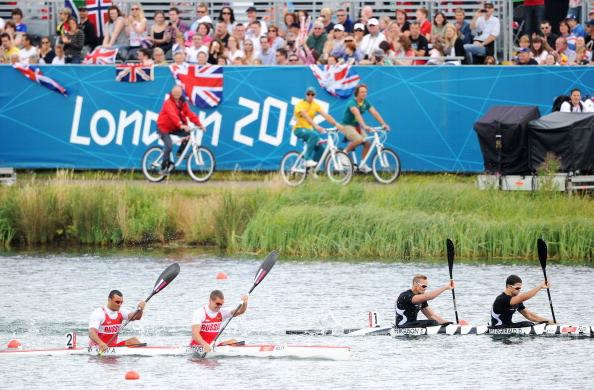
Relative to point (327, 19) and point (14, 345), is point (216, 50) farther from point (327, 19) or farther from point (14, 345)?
point (14, 345)

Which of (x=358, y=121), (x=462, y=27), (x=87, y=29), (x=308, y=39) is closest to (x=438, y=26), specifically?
(x=462, y=27)

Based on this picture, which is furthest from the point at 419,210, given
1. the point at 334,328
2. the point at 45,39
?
the point at 45,39

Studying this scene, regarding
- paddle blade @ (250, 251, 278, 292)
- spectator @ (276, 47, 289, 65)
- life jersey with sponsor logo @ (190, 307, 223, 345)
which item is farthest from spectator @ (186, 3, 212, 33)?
life jersey with sponsor logo @ (190, 307, 223, 345)

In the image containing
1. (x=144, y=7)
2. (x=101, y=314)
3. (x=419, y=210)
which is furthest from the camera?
(x=144, y=7)

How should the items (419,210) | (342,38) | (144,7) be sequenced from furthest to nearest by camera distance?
1. (144,7)
2. (342,38)
3. (419,210)

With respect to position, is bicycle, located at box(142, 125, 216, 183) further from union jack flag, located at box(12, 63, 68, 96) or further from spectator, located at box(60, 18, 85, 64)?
spectator, located at box(60, 18, 85, 64)

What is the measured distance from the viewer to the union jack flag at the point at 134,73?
132 ft

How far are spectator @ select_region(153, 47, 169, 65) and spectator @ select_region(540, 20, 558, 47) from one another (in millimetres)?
9504

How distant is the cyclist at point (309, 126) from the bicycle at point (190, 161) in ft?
8.28

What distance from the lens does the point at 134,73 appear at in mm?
40250

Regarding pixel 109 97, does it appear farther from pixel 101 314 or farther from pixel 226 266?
pixel 101 314

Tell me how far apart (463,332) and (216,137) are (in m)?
13.6

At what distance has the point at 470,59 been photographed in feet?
130

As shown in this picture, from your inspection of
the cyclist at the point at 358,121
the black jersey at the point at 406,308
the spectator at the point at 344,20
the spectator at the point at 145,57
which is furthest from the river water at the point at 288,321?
the spectator at the point at 344,20
